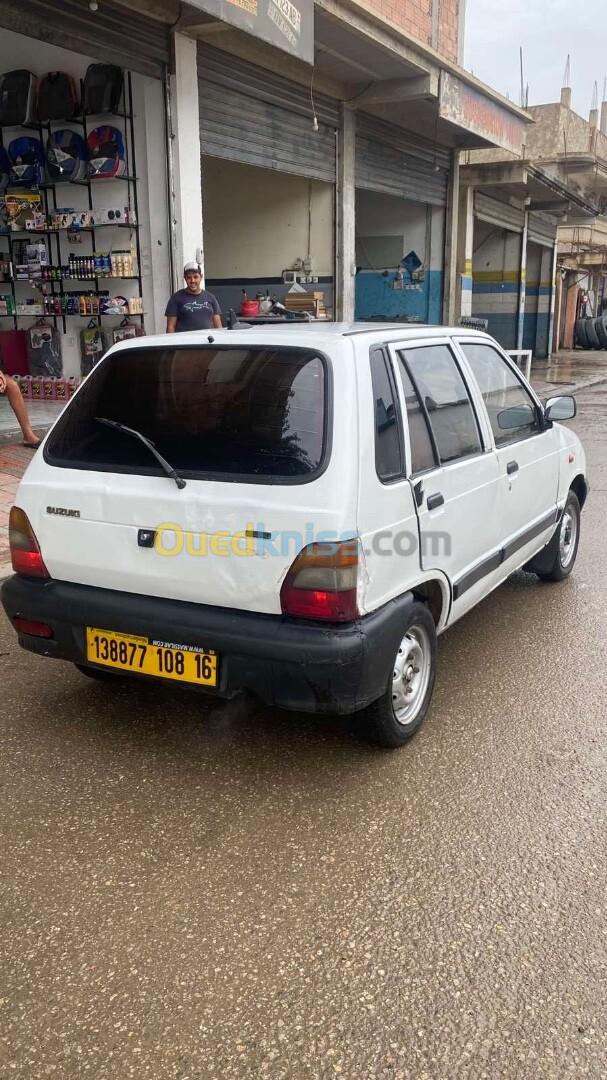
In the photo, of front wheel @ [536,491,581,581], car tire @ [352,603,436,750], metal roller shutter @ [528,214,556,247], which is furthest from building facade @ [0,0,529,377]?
metal roller shutter @ [528,214,556,247]

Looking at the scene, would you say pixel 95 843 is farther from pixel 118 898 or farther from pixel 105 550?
pixel 105 550

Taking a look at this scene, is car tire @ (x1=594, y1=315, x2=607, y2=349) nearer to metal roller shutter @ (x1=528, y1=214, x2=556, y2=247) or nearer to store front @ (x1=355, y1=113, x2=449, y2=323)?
metal roller shutter @ (x1=528, y1=214, x2=556, y2=247)

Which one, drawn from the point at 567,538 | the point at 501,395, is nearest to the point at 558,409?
the point at 501,395

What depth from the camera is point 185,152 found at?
9.55 m

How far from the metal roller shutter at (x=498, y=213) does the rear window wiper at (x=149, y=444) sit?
17689 millimetres

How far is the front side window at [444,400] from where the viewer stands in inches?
134

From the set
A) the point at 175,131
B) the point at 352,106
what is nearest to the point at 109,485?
the point at 175,131

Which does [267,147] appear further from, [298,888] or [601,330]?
[601,330]

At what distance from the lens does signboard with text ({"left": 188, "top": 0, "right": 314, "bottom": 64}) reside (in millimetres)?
7967

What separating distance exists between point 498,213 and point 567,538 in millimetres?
17584

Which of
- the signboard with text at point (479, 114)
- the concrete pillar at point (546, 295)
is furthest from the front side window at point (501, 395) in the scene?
the concrete pillar at point (546, 295)

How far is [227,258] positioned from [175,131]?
569 cm

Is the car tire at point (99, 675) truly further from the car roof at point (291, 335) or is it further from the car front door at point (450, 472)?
the car front door at point (450, 472)

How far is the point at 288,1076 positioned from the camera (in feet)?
6.15
